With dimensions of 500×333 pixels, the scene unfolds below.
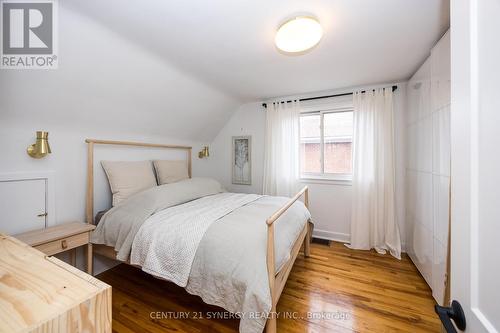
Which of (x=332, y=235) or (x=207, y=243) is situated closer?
(x=207, y=243)

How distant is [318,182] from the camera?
304 centimetres

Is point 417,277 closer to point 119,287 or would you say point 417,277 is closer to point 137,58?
point 119,287

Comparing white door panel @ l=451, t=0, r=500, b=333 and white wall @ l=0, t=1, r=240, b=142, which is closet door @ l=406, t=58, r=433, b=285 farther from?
white wall @ l=0, t=1, r=240, b=142

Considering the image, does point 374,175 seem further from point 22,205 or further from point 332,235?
point 22,205

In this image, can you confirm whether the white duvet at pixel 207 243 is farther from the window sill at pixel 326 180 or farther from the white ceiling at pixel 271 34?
the white ceiling at pixel 271 34

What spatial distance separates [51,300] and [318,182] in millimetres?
2970

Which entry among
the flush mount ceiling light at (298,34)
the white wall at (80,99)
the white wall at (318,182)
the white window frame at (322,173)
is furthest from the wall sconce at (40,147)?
the white window frame at (322,173)

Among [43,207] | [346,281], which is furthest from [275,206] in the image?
[43,207]

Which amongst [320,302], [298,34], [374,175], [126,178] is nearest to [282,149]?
[374,175]

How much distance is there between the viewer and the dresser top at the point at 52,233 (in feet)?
4.67

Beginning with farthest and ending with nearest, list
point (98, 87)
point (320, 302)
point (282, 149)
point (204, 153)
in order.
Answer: point (204, 153) → point (282, 149) → point (98, 87) → point (320, 302)

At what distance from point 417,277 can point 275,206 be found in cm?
160

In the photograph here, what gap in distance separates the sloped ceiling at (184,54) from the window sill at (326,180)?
1331 mm

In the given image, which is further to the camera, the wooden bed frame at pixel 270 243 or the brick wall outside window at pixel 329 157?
the brick wall outside window at pixel 329 157
